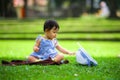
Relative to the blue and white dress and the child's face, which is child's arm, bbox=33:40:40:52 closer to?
the blue and white dress

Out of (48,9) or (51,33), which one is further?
(48,9)

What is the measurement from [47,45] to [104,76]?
6.34 feet

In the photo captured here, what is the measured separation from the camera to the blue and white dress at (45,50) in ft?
26.2

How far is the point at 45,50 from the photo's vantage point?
26.4 ft

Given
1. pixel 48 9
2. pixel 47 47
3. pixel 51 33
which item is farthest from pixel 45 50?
pixel 48 9

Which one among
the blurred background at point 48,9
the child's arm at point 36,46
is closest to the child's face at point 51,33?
the child's arm at point 36,46

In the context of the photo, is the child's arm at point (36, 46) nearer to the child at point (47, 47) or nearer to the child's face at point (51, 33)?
the child at point (47, 47)


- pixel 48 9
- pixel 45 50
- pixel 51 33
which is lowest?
pixel 48 9

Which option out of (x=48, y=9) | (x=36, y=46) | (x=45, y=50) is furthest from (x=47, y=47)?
(x=48, y=9)

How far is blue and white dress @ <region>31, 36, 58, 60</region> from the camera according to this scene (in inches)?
315

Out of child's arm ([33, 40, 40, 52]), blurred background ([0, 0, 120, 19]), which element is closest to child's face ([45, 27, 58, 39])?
child's arm ([33, 40, 40, 52])

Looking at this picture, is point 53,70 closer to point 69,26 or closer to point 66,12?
point 69,26

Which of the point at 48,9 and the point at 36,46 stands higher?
the point at 36,46

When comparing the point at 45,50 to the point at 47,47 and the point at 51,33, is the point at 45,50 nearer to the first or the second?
the point at 47,47
